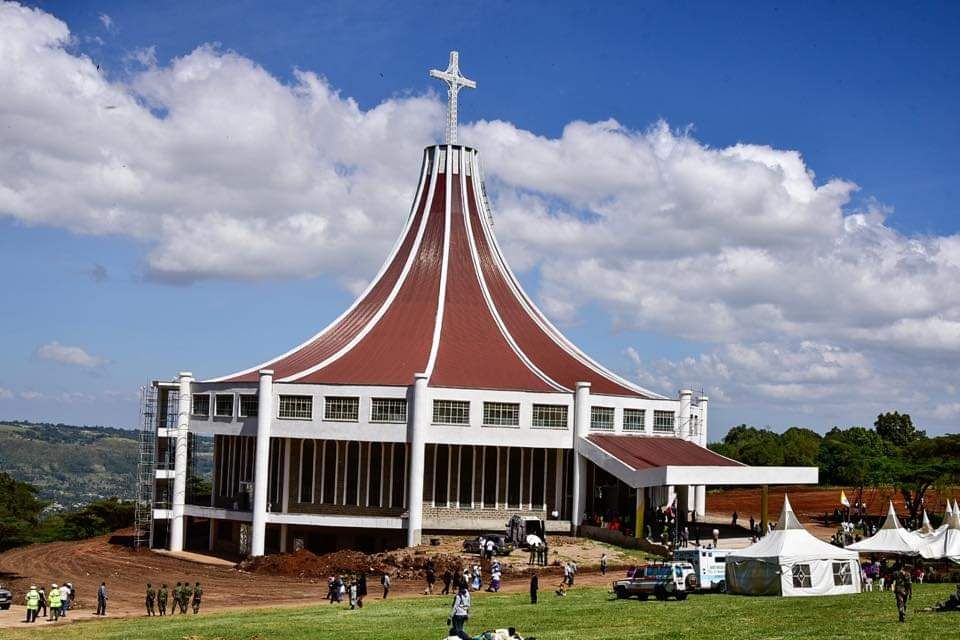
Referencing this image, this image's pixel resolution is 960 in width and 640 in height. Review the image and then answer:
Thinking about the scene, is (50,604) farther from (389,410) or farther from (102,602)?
(389,410)

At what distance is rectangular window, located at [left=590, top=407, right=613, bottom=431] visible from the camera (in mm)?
51031

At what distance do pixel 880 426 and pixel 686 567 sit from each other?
253ft

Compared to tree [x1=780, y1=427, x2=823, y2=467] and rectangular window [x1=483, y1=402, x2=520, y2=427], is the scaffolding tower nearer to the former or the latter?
rectangular window [x1=483, y1=402, x2=520, y2=427]

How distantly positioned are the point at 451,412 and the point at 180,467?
1312cm

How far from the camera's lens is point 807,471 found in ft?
166

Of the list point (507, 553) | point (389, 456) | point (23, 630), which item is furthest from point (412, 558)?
point (23, 630)

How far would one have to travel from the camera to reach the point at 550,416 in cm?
5016

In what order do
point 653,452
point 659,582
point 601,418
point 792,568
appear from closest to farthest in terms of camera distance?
1. point 659,582
2. point 792,568
3. point 653,452
4. point 601,418

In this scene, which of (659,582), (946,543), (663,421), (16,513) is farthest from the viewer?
(16,513)

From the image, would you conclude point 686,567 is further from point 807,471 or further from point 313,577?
point 807,471

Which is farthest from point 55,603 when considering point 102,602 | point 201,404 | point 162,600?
point 201,404

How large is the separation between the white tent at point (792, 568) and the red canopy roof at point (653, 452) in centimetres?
1295

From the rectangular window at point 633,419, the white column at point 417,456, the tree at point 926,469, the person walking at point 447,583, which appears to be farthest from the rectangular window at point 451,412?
the tree at point 926,469

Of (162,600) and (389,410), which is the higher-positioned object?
(389,410)
